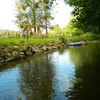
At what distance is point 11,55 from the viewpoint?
3278cm

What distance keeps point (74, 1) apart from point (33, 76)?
13610mm

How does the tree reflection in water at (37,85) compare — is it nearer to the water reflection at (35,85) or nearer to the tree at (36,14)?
the water reflection at (35,85)

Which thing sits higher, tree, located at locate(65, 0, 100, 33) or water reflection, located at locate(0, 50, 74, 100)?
tree, located at locate(65, 0, 100, 33)

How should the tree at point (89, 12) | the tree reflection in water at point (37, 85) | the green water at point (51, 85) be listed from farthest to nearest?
the tree at point (89, 12)
the tree reflection in water at point (37, 85)
the green water at point (51, 85)

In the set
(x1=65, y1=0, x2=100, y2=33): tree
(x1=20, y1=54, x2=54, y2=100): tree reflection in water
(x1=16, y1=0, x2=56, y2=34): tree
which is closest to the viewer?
(x1=20, y1=54, x2=54, y2=100): tree reflection in water

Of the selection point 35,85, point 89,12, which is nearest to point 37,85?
point 35,85

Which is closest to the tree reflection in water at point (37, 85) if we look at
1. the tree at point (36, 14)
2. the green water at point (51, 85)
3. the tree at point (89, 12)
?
the green water at point (51, 85)

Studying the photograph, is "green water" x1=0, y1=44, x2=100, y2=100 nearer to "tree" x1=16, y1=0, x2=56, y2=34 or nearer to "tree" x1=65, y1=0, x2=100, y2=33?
"tree" x1=65, y1=0, x2=100, y2=33

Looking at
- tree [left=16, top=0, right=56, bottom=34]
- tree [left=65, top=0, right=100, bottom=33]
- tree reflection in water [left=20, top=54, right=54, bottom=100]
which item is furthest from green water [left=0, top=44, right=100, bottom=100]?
tree [left=16, top=0, right=56, bottom=34]

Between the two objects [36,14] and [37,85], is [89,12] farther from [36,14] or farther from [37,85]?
[36,14]

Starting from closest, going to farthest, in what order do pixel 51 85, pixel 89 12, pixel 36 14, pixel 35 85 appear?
pixel 51 85 → pixel 35 85 → pixel 89 12 → pixel 36 14

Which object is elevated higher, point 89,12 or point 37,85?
point 89,12

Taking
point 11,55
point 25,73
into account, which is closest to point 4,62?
point 11,55

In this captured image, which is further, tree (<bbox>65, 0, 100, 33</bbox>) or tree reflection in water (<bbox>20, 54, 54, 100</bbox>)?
tree (<bbox>65, 0, 100, 33</bbox>)
